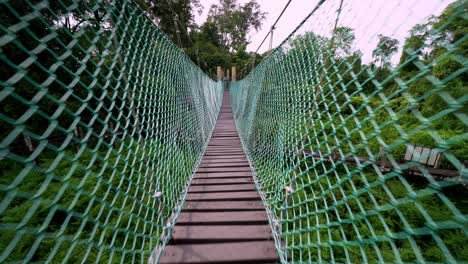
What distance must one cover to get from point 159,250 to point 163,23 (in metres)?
14.4

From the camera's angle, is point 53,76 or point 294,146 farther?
point 294,146

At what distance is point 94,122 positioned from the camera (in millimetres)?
1286

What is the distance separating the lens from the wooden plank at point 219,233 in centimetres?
128

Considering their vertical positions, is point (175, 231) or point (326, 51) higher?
point (326, 51)

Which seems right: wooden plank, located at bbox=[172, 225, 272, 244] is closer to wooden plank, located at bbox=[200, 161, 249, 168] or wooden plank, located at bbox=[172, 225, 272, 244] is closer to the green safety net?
the green safety net

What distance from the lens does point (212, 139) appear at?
3.77m

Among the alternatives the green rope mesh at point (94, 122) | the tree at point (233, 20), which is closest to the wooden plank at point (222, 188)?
the green rope mesh at point (94, 122)

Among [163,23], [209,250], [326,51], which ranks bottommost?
[209,250]

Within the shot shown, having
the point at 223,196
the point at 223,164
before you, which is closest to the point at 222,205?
the point at 223,196

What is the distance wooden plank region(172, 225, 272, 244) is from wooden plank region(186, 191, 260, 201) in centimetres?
31

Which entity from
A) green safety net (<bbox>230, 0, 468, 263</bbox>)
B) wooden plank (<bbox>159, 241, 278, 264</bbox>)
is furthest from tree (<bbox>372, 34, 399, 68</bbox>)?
wooden plank (<bbox>159, 241, 278, 264</bbox>)

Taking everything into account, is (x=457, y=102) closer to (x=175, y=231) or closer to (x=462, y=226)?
(x=462, y=226)

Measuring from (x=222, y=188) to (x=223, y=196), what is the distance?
137 mm

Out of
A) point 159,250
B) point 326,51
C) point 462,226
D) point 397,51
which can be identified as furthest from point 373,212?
point 159,250
